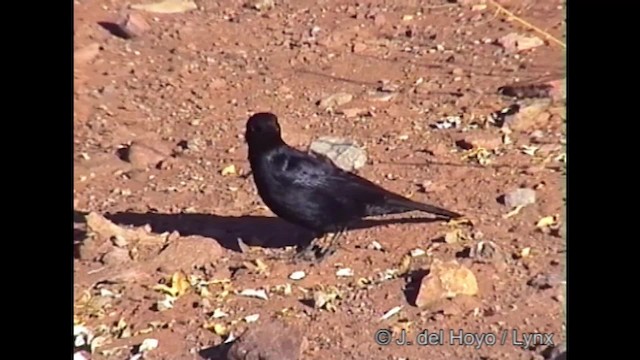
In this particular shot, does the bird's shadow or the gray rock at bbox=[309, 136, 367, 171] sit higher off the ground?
the gray rock at bbox=[309, 136, 367, 171]

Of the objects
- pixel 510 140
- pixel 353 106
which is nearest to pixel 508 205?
pixel 510 140

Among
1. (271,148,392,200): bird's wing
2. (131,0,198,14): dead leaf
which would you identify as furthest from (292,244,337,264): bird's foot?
(131,0,198,14): dead leaf

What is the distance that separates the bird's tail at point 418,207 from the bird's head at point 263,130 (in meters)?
0.31

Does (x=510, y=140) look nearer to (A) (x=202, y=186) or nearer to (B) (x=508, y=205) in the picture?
(B) (x=508, y=205)

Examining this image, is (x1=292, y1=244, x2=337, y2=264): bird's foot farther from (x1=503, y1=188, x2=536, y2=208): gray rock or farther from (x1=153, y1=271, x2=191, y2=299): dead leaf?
(x1=503, y1=188, x2=536, y2=208): gray rock

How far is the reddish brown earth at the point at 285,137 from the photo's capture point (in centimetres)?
327

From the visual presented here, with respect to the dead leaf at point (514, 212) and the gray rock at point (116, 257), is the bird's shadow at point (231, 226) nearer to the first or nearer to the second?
the gray rock at point (116, 257)

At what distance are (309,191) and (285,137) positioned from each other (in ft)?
0.58

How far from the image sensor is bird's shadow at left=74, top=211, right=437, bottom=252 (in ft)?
11.2

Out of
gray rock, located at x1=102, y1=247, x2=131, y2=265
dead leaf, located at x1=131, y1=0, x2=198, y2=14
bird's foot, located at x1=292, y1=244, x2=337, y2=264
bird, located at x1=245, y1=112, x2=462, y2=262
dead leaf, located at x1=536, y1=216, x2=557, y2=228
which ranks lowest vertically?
bird's foot, located at x1=292, y1=244, x2=337, y2=264

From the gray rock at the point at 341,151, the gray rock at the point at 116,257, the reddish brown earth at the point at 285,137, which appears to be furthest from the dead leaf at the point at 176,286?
the gray rock at the point at 341,151

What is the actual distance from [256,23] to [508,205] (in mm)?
767
